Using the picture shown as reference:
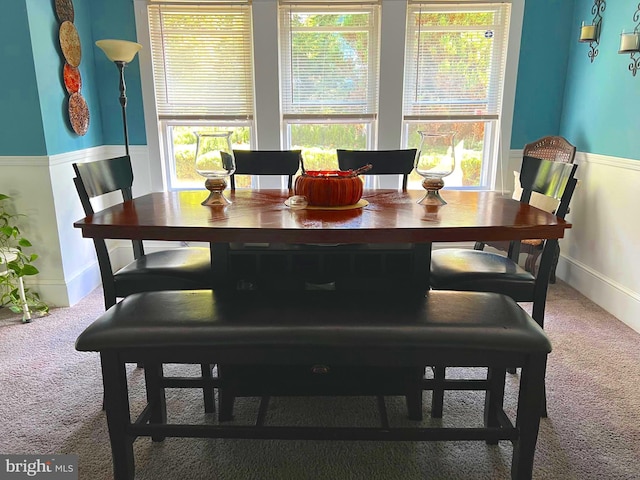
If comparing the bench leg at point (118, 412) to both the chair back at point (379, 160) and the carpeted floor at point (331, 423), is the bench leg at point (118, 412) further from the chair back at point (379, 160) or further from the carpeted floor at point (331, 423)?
the chair back at point (379, 160)

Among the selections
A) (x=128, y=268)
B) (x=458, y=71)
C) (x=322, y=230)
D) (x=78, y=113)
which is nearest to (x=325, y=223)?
(x=322, y=230)

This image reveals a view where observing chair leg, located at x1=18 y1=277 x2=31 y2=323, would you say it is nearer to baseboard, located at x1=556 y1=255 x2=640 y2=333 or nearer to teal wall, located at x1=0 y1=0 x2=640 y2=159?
teal wall, located at x1=0 y1=0 x2=640 y2=159

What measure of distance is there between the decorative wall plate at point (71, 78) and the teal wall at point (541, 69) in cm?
314

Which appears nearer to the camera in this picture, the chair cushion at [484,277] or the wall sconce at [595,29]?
the chair cushion at [484,277]

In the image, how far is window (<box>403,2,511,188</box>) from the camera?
3377 millimetres

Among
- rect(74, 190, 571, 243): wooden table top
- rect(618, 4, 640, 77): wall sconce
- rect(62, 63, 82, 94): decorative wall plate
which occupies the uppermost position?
rect(618, 4, 640, 77): wall sconce

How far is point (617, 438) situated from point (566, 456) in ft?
0.87

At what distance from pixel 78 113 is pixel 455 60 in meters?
2.69

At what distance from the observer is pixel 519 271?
1.95 metres

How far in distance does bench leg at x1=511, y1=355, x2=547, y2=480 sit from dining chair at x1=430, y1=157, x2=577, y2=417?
1.25 ft

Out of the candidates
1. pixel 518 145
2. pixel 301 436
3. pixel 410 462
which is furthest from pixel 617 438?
pixel 518 145

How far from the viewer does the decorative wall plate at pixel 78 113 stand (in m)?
3.04

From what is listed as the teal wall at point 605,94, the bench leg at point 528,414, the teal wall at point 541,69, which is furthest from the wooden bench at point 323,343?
the teal wall at point 541,69

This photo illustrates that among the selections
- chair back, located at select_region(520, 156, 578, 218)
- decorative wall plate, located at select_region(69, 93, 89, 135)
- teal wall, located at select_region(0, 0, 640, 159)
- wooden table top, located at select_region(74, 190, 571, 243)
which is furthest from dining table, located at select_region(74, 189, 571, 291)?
decorative wall plate, located at select_region(69, 93, 89, 135)
